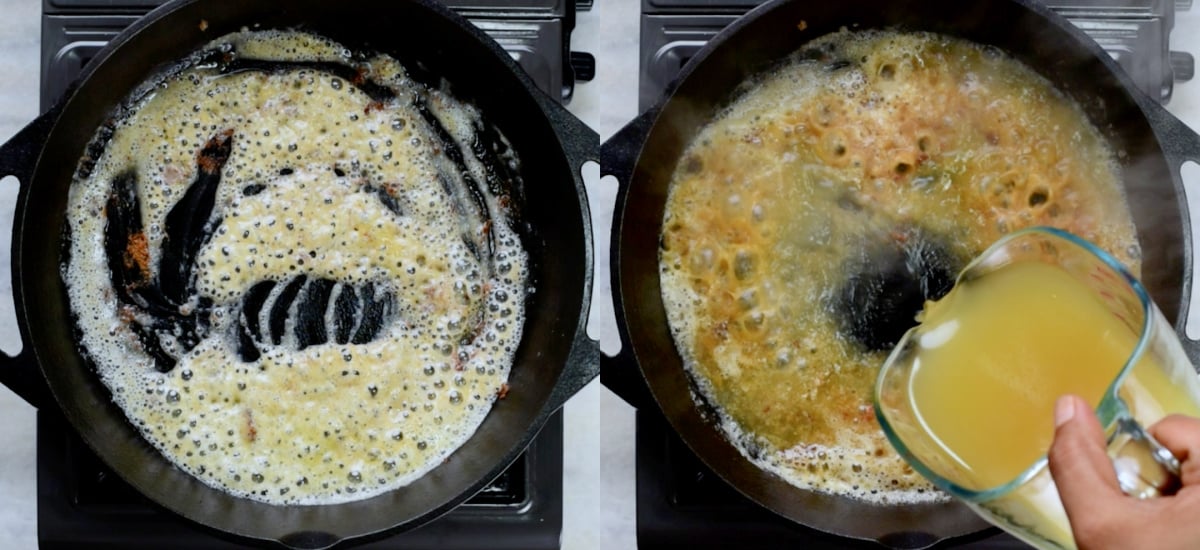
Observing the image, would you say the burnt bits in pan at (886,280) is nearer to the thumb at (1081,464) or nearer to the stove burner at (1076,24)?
the stove burner at (1076,24)

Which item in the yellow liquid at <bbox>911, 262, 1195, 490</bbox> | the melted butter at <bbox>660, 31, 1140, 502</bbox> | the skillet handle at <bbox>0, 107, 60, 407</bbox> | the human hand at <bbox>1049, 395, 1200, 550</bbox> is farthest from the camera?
the melted butter at <bbox>660, 31, 1140, 502</bbox>

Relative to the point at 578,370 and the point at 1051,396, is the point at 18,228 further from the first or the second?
the point at 1051,396

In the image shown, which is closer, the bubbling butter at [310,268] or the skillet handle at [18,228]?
the skillet handle at [18,228]

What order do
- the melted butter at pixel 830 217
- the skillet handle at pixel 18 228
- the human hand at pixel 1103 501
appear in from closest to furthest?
1. the human hand at pixel 1103 501
2. the skillet handle at pixel 18 228
3. the melted butter at pixel 830 217

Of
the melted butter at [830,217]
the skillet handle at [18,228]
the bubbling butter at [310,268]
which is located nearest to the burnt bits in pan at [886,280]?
the melted butter at [830,217]

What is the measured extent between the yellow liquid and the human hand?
160 millimetres

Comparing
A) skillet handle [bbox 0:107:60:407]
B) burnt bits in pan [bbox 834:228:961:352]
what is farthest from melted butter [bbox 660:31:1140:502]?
skillet handle [bbox 0:107:60:407]

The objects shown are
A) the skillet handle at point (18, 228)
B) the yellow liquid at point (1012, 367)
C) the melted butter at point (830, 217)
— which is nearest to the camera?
the yellow liquid at point (1012, 367)

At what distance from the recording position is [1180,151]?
3.04 ft

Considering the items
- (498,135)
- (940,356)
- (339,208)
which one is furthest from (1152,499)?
(339,208)

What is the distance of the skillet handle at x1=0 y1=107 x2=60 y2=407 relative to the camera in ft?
2.96

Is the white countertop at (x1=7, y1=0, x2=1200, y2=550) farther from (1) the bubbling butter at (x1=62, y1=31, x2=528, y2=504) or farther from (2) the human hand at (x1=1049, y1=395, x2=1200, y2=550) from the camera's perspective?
(2) the human hand at (x1=1049, y1=395, x2=1200, y2=550)

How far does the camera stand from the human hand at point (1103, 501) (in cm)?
60

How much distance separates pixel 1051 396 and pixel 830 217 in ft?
1.06
